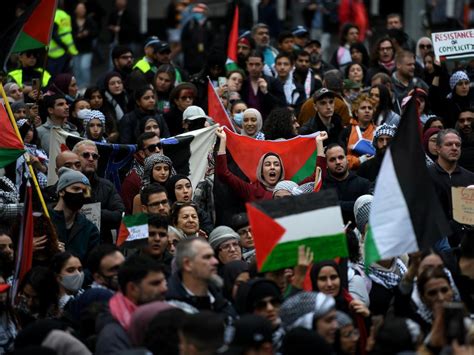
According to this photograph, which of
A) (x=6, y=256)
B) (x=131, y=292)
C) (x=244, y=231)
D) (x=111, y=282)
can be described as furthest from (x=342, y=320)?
(x=244, y=231)

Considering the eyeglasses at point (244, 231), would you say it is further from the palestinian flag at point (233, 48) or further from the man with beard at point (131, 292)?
the palestinian flag at point (233, 48)

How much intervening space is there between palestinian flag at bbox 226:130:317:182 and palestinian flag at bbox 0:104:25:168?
2516mm

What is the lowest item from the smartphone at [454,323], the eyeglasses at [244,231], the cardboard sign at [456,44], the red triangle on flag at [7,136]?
the eyeglasses at [244,231]

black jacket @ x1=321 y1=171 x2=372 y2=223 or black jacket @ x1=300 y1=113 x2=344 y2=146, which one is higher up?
black jacket @ x1=300 y1=113 x2=344 y2=146

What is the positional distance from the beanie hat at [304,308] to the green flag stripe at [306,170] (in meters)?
5.10

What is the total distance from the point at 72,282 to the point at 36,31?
470 centimetres

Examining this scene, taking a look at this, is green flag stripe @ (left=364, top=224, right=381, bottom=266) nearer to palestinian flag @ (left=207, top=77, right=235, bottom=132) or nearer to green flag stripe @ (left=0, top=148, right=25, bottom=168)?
green flag stripe @ (left=0, top=148, right=25, bottom=168)

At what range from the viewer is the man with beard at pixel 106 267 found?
11.4 metres

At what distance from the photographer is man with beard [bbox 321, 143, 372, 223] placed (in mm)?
15016

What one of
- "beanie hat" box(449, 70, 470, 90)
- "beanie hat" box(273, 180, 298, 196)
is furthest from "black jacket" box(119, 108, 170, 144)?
"beanie hat" box(449, 70, 470, 90)

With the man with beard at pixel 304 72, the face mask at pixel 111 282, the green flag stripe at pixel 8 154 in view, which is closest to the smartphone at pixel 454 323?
the face mask at pixel 111 282

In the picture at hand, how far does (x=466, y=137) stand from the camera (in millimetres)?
16797

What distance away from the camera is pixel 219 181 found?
1505 centimetres

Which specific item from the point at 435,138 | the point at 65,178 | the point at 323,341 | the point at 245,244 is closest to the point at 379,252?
the point at 323,341
